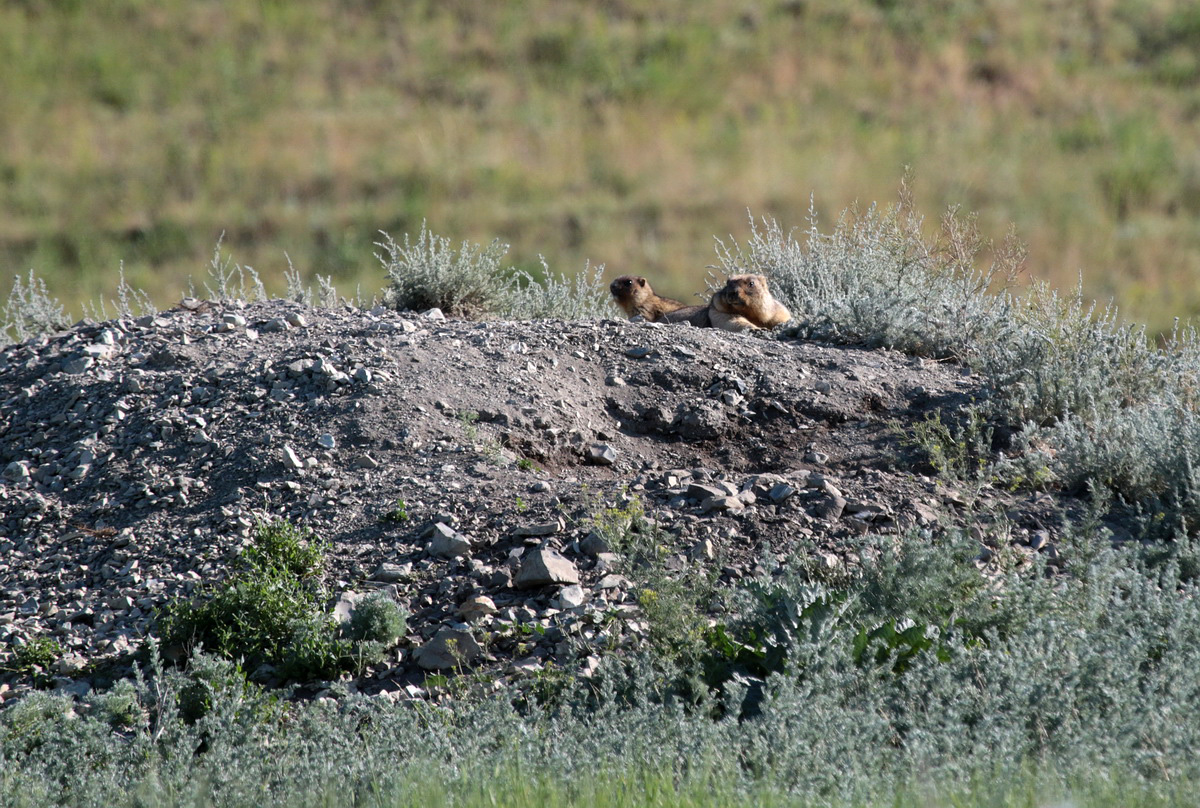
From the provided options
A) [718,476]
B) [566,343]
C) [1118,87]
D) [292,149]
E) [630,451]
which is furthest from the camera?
[1118,87]

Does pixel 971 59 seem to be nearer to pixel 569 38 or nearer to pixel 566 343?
pixel 569 38

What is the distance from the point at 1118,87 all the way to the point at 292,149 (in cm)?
1355

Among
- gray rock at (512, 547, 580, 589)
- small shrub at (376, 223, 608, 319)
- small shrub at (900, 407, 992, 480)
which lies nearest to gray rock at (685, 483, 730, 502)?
gray rock at (512, 547, 580, 589)

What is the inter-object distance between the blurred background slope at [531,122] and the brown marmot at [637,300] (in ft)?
15.8

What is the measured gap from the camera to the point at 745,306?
6.29m

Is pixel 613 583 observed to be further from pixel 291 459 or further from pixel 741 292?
pixel 741 292

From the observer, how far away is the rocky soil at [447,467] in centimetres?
363

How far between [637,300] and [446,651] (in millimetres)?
4232

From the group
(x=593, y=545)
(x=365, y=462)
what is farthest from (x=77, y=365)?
(x=593, y=545)

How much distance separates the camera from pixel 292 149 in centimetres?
1555

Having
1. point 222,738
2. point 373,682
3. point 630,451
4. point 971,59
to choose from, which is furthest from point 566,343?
point 971,59

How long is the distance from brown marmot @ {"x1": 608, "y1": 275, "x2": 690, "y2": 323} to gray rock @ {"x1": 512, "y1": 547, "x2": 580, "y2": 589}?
3727mm

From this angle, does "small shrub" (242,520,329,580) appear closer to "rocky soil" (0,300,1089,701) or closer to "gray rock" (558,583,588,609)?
"rocky soil" (0,300,1089,701)

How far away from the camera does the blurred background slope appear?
1375 centimetres
